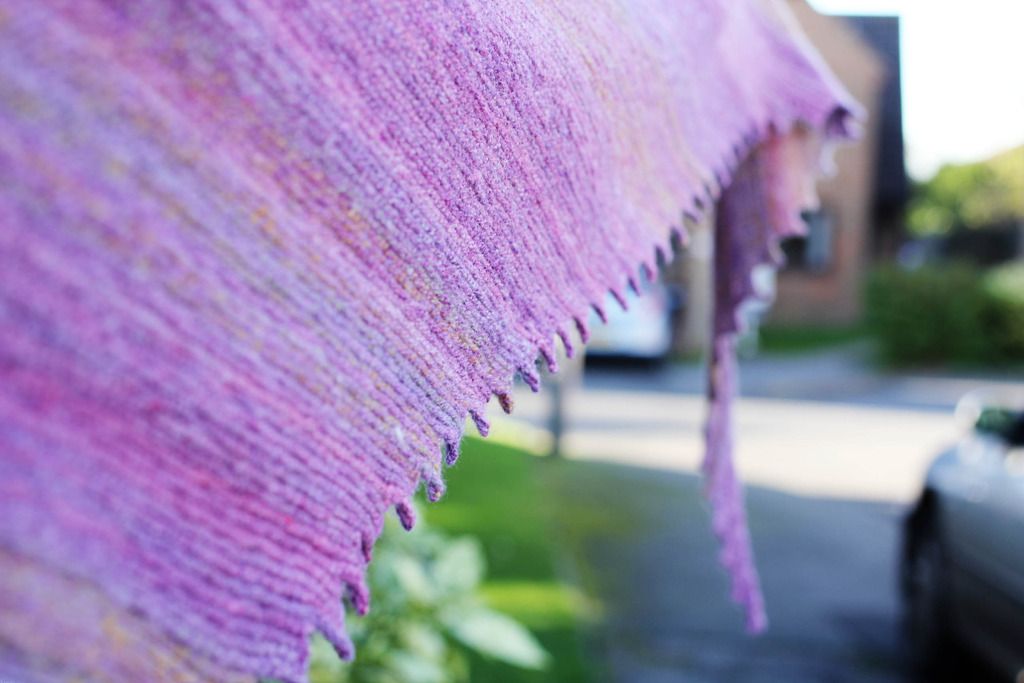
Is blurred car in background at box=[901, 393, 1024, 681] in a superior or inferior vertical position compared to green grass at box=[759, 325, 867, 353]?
inferior

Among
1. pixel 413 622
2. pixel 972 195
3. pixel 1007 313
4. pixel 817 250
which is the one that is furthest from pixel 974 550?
pixel 972 195

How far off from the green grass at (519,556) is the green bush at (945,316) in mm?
12561

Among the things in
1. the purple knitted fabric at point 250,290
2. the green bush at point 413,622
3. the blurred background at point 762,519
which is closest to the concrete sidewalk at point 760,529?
the blurred background at point 762,519

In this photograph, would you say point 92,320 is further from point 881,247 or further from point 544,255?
point 881,247

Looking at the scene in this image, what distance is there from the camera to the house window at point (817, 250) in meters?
26.6

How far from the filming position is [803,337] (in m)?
25.0

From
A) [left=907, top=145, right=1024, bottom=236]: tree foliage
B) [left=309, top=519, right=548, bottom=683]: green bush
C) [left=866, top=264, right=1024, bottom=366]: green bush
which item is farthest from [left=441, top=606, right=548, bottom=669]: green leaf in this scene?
[left=907, top=145, right=1024, bottom=236]: tree foliage

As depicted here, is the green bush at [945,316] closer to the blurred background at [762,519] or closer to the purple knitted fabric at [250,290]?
the blurred background at [762,519]

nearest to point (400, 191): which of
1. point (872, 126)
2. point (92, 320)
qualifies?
point (92, 320)

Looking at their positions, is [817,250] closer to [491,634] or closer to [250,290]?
[491,634]

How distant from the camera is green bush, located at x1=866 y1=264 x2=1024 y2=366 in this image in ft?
64.3

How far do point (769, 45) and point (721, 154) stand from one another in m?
0.38

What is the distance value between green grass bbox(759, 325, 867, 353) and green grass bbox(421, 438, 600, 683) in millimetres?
15042

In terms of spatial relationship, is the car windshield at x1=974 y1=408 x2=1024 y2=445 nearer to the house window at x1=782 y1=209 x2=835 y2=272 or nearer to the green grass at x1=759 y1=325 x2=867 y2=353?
the green grass at x1=759 y1=325 x2=867 y2=353
